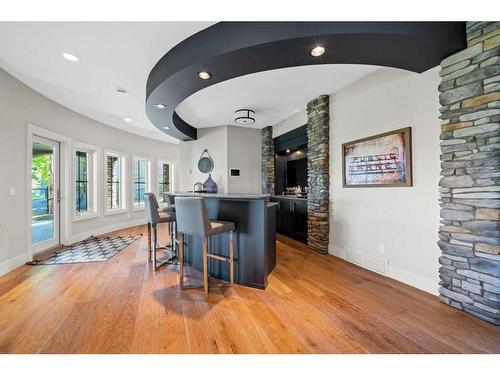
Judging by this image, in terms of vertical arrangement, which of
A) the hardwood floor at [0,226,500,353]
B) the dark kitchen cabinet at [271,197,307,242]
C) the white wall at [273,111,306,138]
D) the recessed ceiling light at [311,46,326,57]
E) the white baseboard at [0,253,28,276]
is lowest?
the hardwood floor at [0,226,500,353]

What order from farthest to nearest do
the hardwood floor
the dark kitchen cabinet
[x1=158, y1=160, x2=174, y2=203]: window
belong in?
[x1=158, y1=160, x2=174, y2=203]: window, the dark kitchen cabinet, the hardwood floor

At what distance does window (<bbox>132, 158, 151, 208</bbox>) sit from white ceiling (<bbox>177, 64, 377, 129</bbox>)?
254cm

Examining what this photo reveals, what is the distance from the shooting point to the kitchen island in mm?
2416

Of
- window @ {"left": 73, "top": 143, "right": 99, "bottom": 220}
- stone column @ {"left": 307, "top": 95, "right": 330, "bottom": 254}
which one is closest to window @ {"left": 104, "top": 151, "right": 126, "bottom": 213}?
window @ {"left": 73, "top": 143, "right": 99, "bottom": 220}

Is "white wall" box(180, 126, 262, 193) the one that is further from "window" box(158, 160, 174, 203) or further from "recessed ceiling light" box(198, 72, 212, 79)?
"recessed ceiling light" box(198, 72, 212, 79)

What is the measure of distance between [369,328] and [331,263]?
1.47 metres

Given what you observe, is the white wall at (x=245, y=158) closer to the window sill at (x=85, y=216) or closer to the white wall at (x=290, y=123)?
the white wall at (x=290, y=123)

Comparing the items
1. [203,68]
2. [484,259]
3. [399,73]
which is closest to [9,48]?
[203,68]

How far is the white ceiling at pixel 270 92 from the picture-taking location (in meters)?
2.78

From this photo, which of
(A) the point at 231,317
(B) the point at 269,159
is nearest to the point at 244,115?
(B) the point at 269,159

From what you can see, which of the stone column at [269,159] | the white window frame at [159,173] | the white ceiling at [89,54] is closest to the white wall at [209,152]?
the stone column at [269,159]

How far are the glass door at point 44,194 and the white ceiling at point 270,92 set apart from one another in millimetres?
2397
